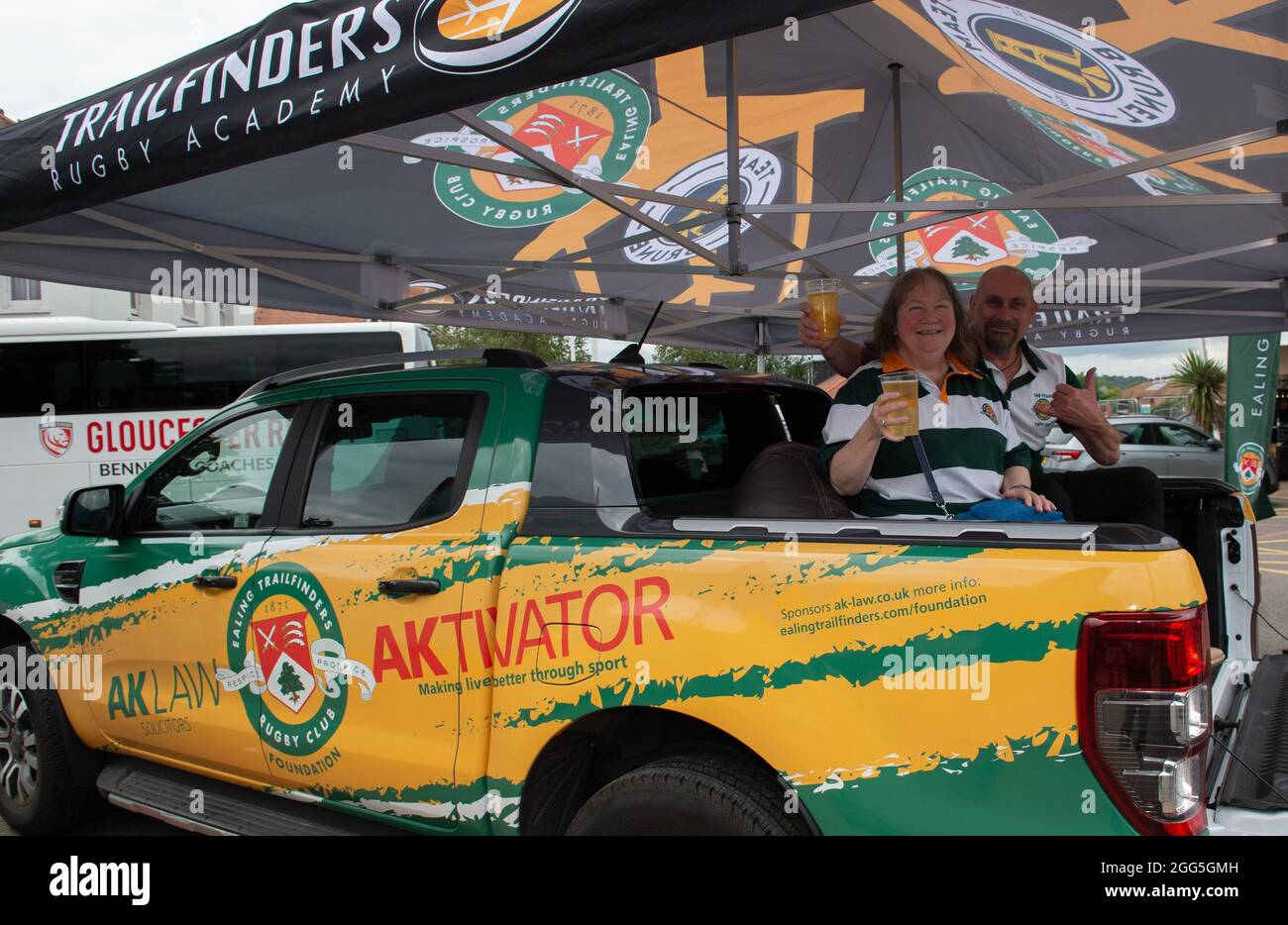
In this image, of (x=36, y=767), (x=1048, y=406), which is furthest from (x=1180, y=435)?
(x=36, y=767)

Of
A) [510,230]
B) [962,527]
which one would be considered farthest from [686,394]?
[510,230]

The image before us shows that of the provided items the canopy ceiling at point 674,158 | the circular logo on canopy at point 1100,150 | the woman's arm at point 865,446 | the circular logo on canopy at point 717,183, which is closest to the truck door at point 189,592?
the canopy ceiling at point 674,158

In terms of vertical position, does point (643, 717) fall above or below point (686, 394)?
below

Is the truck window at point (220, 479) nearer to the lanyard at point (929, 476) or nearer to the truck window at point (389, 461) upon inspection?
the truck window at point (389, 461)

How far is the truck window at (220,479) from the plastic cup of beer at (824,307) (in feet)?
6.41

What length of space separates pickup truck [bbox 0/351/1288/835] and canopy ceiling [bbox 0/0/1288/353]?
920mm

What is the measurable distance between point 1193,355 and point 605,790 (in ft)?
90.2

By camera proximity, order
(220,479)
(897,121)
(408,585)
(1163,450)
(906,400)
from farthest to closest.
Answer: (1163,450) < (897,121) < (220,479) < (408,585) < (906,400)

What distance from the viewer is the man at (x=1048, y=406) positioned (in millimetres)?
3307

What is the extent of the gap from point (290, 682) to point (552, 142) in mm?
3565

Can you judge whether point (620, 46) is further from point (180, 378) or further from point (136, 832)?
point (180, 378)

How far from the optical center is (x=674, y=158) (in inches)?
233

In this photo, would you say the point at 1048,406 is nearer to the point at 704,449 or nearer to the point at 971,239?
the point at 704,449
